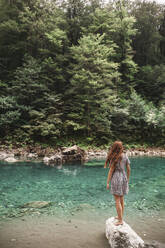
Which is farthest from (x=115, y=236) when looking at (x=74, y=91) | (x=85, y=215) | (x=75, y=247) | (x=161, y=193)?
(x=74, y=91)

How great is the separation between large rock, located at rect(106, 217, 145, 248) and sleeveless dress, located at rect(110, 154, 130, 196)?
2.08 ft

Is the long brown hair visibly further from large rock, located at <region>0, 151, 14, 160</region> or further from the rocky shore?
large rock, located at <region>0, 151, 14, 160</region>

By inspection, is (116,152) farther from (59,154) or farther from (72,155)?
A: (59,154)

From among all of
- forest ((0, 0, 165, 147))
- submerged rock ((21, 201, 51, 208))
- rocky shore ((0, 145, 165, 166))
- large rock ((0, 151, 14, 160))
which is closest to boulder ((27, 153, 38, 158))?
rocky shore ((0, 145, 165, 166))

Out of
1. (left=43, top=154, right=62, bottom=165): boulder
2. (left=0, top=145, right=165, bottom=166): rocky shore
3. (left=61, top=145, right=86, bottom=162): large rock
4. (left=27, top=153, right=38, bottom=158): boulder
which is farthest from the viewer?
(left=27, top=153, right=38, bottom=158): boulder

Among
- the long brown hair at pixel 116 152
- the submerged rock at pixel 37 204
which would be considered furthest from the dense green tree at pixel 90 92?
the long brown hair at pixel 116 152

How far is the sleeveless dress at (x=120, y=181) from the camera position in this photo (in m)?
3.89

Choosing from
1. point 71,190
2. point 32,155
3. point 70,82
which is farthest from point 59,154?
point 70,82

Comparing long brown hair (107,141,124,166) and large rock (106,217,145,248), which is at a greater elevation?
long brown hair (107,141,124,166)

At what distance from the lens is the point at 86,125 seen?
19.7 m

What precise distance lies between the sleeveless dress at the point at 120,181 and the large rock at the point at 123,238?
25.0 inches

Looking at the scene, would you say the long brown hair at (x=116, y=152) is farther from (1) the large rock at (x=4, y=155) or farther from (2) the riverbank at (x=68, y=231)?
(1) the large rock at (x=4, y=155)

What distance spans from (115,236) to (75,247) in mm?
752

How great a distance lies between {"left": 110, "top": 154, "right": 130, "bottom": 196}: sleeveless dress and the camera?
3.89 metres
